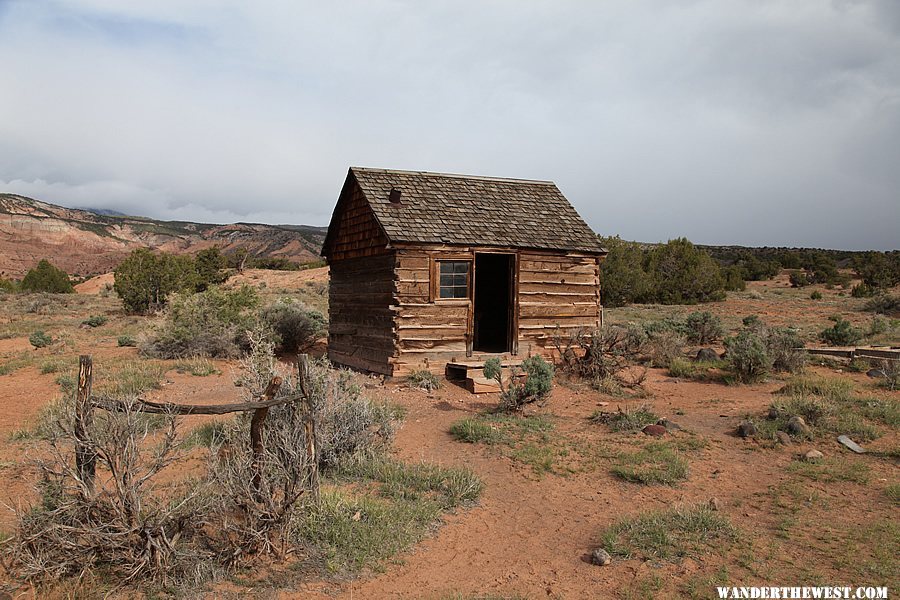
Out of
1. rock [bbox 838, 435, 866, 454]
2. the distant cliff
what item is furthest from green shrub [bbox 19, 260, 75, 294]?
rock [bbox 838, 435, 866, 454]

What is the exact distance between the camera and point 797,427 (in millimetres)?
7844

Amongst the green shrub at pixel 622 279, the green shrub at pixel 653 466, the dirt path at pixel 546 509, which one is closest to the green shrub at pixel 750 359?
the dirt path at pixel 546 509

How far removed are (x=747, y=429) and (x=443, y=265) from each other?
6.31 meters

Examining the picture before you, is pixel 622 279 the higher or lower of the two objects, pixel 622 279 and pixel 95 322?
the higher

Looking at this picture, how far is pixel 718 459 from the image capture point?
7.25 metres

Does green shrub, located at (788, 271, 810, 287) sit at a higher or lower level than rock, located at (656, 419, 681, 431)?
higher

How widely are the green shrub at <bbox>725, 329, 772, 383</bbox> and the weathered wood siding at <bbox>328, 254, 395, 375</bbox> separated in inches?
275

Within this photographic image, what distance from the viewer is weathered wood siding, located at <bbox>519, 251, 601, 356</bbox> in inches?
500

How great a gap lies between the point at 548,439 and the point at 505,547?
122 inches

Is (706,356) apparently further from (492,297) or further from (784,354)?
(492,297)

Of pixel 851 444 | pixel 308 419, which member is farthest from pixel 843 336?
pixel 308 419

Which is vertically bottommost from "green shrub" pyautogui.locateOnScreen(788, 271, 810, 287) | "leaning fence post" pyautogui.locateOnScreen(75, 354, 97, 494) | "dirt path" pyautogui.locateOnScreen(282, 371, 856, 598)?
"dirt path" pyautogui.locateOnScreen(282, 371, 856, 598)

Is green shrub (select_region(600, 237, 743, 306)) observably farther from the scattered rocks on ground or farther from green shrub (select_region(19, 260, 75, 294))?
green shrub (select_region(19, 260, 75, 294))

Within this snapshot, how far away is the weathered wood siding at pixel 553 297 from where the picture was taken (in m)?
12.7
